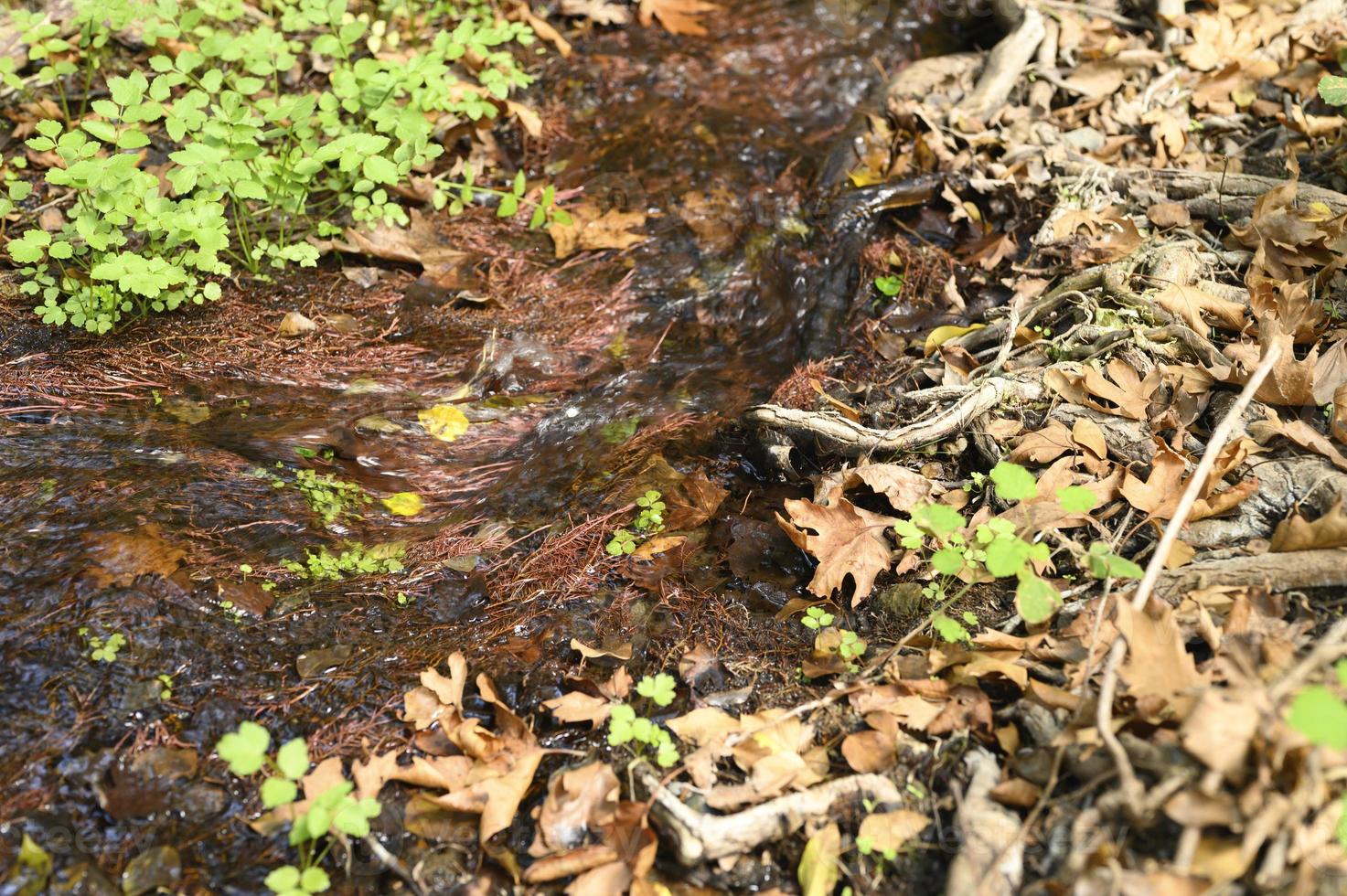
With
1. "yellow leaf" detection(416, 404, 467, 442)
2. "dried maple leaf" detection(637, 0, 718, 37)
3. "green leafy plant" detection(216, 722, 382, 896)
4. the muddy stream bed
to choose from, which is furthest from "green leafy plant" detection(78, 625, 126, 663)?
"dried maple leaf" detection(637, 0, 718, 37)

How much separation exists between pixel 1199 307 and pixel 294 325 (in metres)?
4.01

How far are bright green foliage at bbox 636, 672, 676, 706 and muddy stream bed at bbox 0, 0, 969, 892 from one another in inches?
9.0

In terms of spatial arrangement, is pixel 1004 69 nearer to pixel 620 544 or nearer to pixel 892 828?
pixel 620 544

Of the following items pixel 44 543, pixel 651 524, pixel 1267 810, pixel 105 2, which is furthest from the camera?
pixel 105 2

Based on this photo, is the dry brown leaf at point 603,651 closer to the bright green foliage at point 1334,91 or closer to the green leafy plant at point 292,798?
the green leafy plant at point 292,798

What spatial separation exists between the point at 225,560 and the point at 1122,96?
535cm

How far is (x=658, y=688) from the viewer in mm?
2740

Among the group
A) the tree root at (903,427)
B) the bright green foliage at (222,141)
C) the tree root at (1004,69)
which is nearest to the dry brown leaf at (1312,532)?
the tree root at (903,427)

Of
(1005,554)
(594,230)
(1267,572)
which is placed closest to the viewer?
(1005,554)

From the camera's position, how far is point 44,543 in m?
3.05

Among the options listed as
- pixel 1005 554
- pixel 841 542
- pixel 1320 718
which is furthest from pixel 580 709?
pixel 1320 718

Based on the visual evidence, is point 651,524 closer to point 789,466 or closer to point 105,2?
point 789,466

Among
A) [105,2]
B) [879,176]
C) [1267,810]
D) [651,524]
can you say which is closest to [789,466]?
[651,524]

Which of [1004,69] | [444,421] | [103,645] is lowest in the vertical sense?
[444,421]
